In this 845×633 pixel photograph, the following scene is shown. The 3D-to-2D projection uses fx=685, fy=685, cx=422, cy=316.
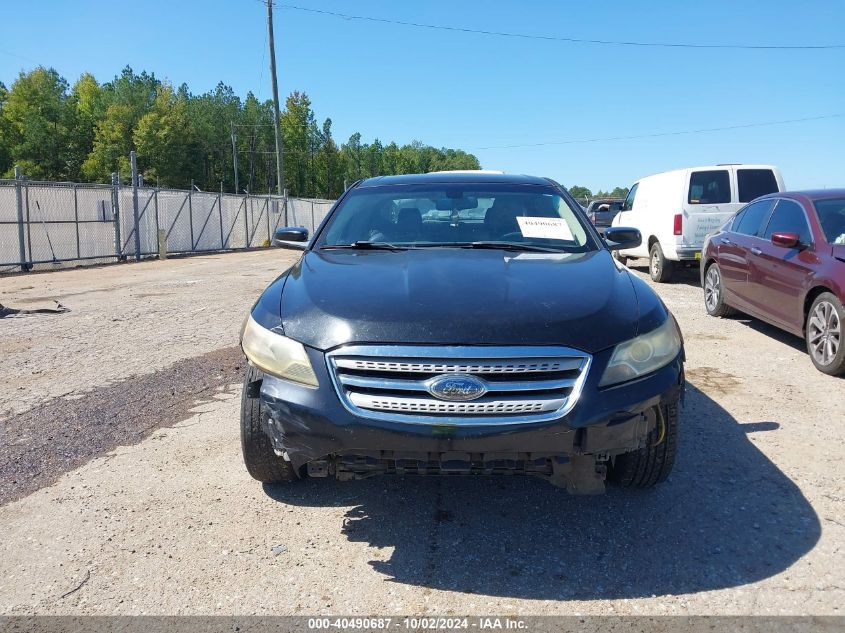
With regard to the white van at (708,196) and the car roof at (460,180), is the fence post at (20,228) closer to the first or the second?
the white van at (708,196)

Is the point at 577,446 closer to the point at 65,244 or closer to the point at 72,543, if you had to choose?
the point at 72,543

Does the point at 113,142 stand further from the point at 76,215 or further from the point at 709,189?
the point at 709,189

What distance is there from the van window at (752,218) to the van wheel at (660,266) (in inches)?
154

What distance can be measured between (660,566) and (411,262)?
5.88ft

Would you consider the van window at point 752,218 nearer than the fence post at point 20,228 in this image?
Yes

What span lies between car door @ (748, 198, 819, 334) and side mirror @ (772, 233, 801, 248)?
4 centimetres

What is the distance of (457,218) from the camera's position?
4254mm

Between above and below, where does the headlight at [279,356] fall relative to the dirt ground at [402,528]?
above

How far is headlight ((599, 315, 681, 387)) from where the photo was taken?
2693 mm

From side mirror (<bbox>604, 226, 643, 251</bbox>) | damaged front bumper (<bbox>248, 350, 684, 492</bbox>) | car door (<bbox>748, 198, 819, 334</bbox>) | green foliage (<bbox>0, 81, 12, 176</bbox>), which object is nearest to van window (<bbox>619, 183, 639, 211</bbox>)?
car door (<bbox>748, 198, 819, 334</bbox>)

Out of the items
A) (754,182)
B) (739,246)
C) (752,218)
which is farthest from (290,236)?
(754,182)

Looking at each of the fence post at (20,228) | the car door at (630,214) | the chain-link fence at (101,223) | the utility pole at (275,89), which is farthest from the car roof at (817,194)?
the utility pole at (275,89)

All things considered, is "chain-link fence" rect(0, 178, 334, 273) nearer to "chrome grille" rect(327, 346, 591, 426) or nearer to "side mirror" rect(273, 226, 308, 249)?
"side mirror" rect(273, 226, 308, 249)

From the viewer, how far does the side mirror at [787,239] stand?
6.48 metres
